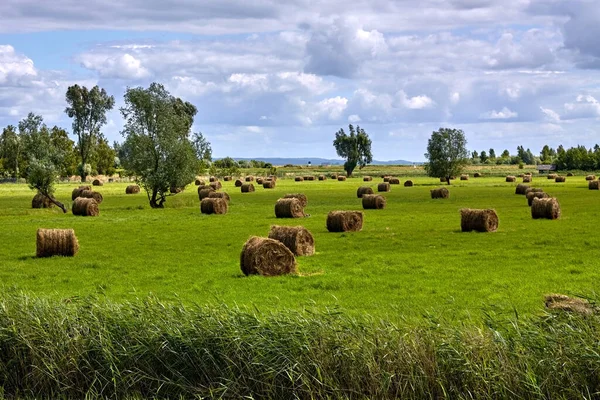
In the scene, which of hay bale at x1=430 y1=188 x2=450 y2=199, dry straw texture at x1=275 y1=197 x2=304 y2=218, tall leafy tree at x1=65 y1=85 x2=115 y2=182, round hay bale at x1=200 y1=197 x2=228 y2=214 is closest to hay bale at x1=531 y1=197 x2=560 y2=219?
dry straw texture at x1=275 y1=197 x2=304 y2=218

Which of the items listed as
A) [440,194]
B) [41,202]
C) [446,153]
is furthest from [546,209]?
[446,153]

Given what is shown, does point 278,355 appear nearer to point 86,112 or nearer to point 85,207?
point 85,207

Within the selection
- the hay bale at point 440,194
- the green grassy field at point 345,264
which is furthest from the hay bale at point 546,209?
the hay bale at point 440,194

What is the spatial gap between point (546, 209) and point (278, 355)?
34.9 m

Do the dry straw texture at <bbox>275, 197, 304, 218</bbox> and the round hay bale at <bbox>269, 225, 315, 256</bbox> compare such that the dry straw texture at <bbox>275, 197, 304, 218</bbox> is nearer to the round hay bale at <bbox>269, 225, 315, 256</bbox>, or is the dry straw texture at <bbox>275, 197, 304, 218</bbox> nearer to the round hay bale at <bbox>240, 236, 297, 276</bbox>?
the round hay bale at <bbox>269, 225, 315, 256</bbox>

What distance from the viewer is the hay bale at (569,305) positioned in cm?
1370

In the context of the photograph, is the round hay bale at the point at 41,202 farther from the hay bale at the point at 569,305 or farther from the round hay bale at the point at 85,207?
the hay bale at the point at 569,305

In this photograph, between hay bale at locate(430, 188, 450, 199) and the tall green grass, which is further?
hay bale at locate(430, 188, 450, 199)

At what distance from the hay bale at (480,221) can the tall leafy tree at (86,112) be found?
125118mm

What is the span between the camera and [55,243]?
30.6 m

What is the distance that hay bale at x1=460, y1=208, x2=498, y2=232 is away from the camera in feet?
124

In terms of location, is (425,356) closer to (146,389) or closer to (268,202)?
(146,389)

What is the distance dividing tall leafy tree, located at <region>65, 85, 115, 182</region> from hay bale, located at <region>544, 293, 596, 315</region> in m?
145

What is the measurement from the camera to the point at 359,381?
41.2ft
